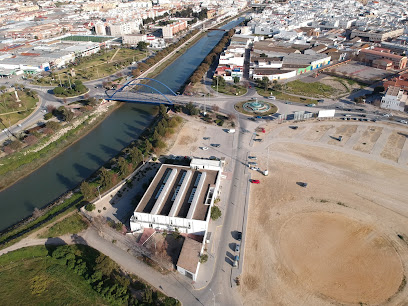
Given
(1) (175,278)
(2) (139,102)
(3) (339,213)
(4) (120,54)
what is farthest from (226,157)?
(4) (120,54)

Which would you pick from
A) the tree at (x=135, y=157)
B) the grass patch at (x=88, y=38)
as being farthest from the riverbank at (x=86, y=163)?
the grass patch at (x=88, y=38)

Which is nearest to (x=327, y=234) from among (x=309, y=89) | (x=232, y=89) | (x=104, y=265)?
(x=104, y=265)

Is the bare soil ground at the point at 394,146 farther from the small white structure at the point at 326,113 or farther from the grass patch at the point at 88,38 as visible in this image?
the grass patch at the point at 88,38

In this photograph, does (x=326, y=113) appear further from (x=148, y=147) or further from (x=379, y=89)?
(x=148, y=147)

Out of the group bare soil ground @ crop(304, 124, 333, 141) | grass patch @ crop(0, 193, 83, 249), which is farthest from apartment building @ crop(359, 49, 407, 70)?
grass patch @ crop(0, 193, 83, 249)

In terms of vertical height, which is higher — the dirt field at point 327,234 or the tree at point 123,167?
the tree at point 123,167

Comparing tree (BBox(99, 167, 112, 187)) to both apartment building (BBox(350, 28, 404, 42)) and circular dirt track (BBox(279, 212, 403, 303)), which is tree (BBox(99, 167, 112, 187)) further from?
apartment building (BBox(350, 28, 404, 42))
